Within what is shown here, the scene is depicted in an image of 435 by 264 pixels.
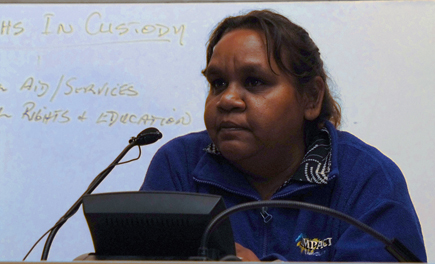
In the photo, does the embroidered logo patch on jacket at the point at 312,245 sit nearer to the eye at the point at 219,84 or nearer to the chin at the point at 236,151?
the chin at the point at 236,151

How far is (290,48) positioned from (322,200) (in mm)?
327

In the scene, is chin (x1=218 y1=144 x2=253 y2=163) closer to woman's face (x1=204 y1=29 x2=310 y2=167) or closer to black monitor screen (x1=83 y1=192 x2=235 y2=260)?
woman's face (x1=204 y1=29 x2=310 y2=167)

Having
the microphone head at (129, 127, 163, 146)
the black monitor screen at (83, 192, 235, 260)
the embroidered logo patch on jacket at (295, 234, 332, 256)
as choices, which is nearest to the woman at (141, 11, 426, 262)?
the embroidered logo patch on jacket at (295, 234, 332, 256)

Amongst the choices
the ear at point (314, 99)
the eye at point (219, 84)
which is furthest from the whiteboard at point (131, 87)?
the eye at point (219, 84)

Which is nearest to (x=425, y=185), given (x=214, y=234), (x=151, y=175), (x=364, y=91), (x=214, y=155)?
(x=364, y=91)

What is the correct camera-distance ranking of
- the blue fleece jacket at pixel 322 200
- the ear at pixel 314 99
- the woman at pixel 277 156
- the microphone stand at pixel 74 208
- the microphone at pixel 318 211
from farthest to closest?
the ear at pixel 314 99
the woman at pixel 277 156
the blue fleece jacket at pixel 322 200
the microphone stand at pixel 74 208
the microphone at pixel 318 211

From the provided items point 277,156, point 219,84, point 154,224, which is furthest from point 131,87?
point 154,224

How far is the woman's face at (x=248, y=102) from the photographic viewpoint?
0.95 metres

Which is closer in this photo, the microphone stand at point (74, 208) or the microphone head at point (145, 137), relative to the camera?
the microphone stand at point (74, 208)

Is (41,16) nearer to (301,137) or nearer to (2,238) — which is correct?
(2,238)

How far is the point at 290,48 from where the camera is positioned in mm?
1022

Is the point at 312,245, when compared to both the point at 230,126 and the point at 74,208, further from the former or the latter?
the point at 74,208

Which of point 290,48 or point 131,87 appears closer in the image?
point 290,48

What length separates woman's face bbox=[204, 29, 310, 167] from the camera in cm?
95
